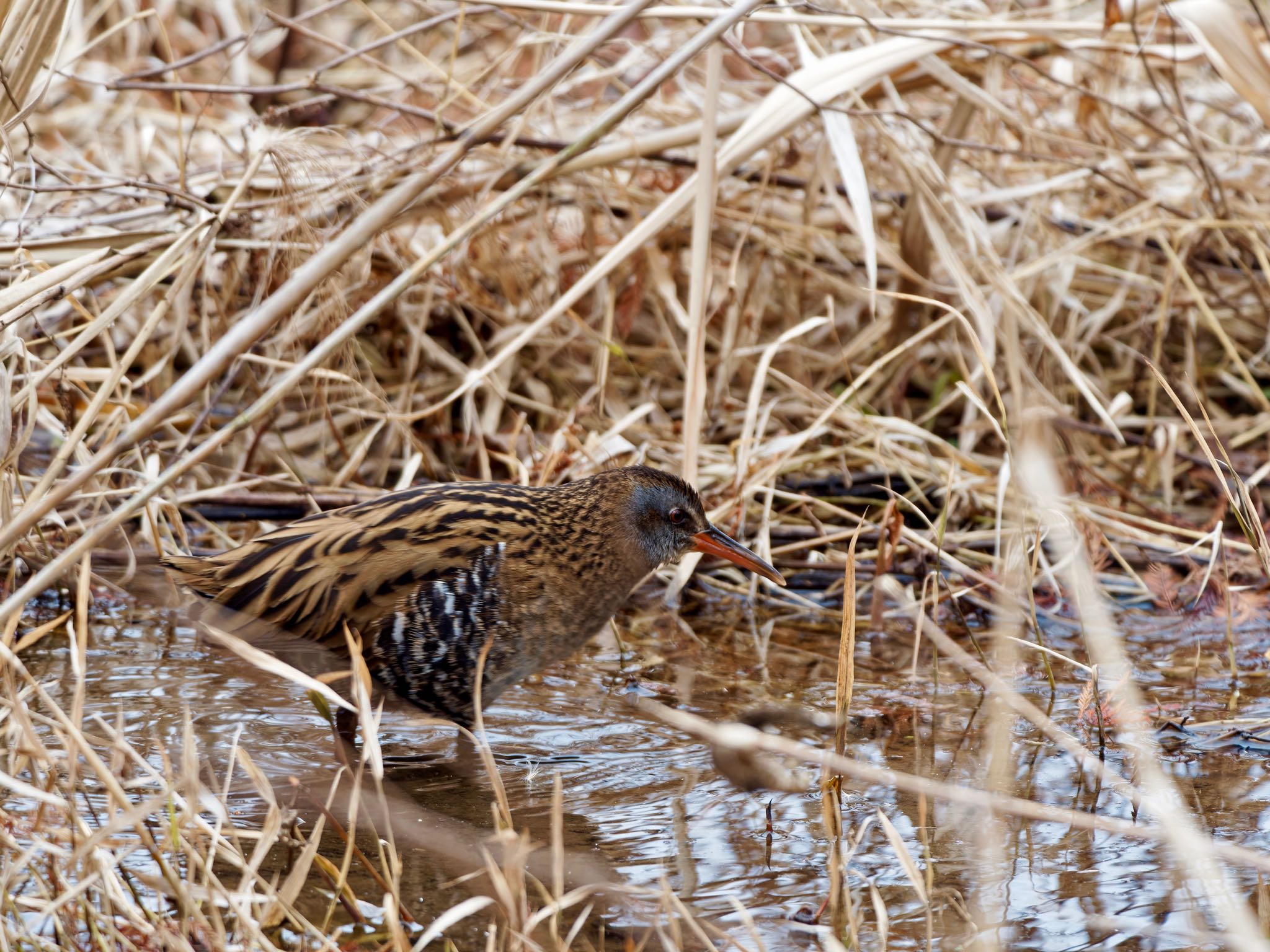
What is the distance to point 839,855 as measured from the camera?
8.17ft

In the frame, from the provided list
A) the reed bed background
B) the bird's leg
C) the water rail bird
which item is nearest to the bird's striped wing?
the water rail bird

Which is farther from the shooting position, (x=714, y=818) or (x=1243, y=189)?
(x=1243, y=189)

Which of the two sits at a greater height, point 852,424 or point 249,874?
point 852,424

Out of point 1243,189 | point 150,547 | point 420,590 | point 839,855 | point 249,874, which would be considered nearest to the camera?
point 249,874

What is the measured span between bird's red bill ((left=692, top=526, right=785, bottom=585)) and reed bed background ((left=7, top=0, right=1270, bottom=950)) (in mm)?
225

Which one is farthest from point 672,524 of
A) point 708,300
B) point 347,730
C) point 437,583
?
point 708,300

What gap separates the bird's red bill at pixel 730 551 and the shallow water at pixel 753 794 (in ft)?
0.87

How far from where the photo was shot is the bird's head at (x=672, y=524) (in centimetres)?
340

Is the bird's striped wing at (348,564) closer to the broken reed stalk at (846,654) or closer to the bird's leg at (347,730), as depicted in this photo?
the bird's leg at (347,730)

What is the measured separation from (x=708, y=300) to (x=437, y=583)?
1777mm

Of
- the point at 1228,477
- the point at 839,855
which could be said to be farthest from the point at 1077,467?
the point at 839,855

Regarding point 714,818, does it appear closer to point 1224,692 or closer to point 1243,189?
point 1224,692

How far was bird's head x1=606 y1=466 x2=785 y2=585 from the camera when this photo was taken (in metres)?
3.40

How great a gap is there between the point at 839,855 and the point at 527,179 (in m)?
1.36
